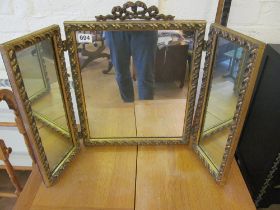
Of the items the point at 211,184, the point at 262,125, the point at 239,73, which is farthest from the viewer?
the point at 262,125

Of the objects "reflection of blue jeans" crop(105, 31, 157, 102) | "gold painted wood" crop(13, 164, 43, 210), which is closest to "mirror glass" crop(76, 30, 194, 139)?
"reflection of blue jeans" crop(105, 31, 157, 102)

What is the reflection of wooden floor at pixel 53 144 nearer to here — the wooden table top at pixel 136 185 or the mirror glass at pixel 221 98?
the wooden table top at pixel 136 185

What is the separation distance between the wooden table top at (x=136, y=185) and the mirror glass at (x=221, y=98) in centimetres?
6

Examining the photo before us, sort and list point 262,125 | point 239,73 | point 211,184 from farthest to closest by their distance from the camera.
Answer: point 262,125 < point 211,184 < point 239,73

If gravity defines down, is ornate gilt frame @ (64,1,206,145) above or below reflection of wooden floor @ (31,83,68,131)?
above

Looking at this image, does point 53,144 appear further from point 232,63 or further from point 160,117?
point 232,63

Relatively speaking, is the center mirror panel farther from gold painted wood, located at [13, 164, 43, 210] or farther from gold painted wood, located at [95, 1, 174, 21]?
gold painted wood, located at [13, 164, 43, 210]

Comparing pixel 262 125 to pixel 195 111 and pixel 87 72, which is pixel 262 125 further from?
pixel 87 72

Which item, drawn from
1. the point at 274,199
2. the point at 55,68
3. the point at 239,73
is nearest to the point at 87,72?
the point at 55,68

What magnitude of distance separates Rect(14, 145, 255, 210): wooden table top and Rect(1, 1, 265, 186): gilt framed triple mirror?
27 millimetres

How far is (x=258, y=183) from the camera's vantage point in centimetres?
76

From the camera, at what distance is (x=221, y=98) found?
57 centimetres

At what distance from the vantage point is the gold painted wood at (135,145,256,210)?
0.55 metres

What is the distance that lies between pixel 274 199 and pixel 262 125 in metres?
0.27
